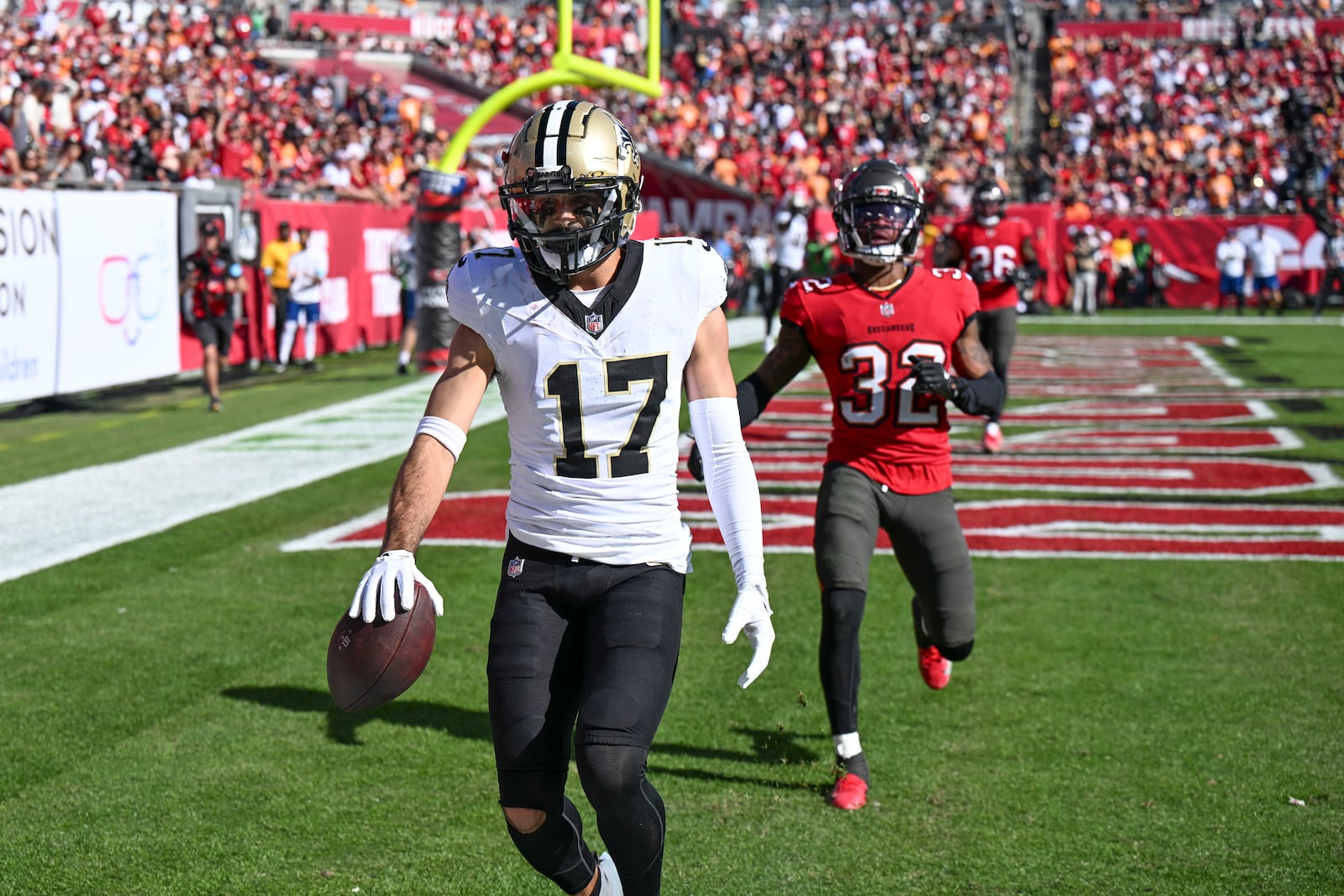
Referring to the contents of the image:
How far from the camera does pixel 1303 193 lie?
1280 inches

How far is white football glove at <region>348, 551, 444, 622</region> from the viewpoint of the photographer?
3223mm

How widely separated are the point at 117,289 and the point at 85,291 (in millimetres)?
657

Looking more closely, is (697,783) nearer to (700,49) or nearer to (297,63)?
(297,63)

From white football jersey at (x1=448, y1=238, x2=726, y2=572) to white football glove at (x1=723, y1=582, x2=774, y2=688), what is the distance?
22 centimetres

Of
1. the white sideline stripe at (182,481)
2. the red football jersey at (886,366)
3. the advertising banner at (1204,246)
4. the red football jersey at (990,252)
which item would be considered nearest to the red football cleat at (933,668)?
the red football jersey at (886,366)

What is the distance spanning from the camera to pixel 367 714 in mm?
5758

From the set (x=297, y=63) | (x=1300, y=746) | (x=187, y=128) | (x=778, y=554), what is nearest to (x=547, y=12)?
(x=297, y=63)

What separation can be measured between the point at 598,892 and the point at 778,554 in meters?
5.08

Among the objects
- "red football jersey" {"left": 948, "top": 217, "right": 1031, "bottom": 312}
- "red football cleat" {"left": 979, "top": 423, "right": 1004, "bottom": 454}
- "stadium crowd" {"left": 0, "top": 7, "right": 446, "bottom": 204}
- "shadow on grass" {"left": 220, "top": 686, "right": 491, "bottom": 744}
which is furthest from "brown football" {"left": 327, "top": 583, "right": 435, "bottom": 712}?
"stadium crowd" {"left": 0, "top": 7, "right": 446, "bottom": 204}

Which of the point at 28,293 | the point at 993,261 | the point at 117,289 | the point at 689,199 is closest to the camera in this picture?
the point at 993,261

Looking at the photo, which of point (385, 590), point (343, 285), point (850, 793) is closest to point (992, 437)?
point (850, 793)

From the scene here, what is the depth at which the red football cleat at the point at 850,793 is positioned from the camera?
479 cm

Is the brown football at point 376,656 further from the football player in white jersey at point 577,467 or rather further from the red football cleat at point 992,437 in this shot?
the red football cleat at point 992,437

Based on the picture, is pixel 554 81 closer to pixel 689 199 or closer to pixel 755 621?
pixel 689 199
